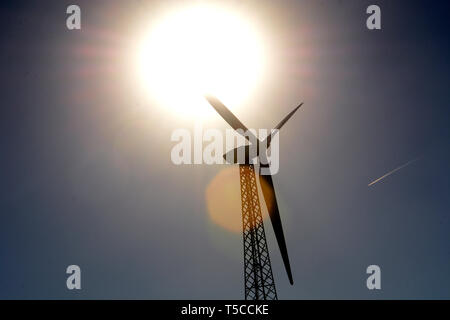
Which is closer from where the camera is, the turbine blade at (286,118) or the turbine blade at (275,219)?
the turbine blade at (275,219)

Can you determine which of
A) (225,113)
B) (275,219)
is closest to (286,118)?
(225,113)

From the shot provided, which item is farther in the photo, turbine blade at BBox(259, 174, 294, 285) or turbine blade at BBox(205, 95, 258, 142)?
turbine blade at BBox(205, 95, 258, 142)

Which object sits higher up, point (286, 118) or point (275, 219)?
point (286, 118)

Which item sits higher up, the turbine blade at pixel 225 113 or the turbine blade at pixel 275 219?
the turbine blade at pixel 225 113

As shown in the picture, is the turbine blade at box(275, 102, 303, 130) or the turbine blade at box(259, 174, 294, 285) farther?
the turbine blade at box(275, 102, 303, 130)

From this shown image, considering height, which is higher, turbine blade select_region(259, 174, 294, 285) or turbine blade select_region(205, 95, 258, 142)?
turbine blade select_region(205, 95, 258, 142)

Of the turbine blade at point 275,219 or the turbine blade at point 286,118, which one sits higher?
the turbine blade at point 286,118

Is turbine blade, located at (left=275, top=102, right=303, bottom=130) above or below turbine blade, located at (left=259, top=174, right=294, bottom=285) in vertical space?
above

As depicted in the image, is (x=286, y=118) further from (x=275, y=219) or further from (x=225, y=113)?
(x=275, y=219)

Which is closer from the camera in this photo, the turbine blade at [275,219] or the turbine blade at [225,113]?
the turbine blade at [275,219]

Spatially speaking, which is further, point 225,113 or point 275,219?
point 225,113
